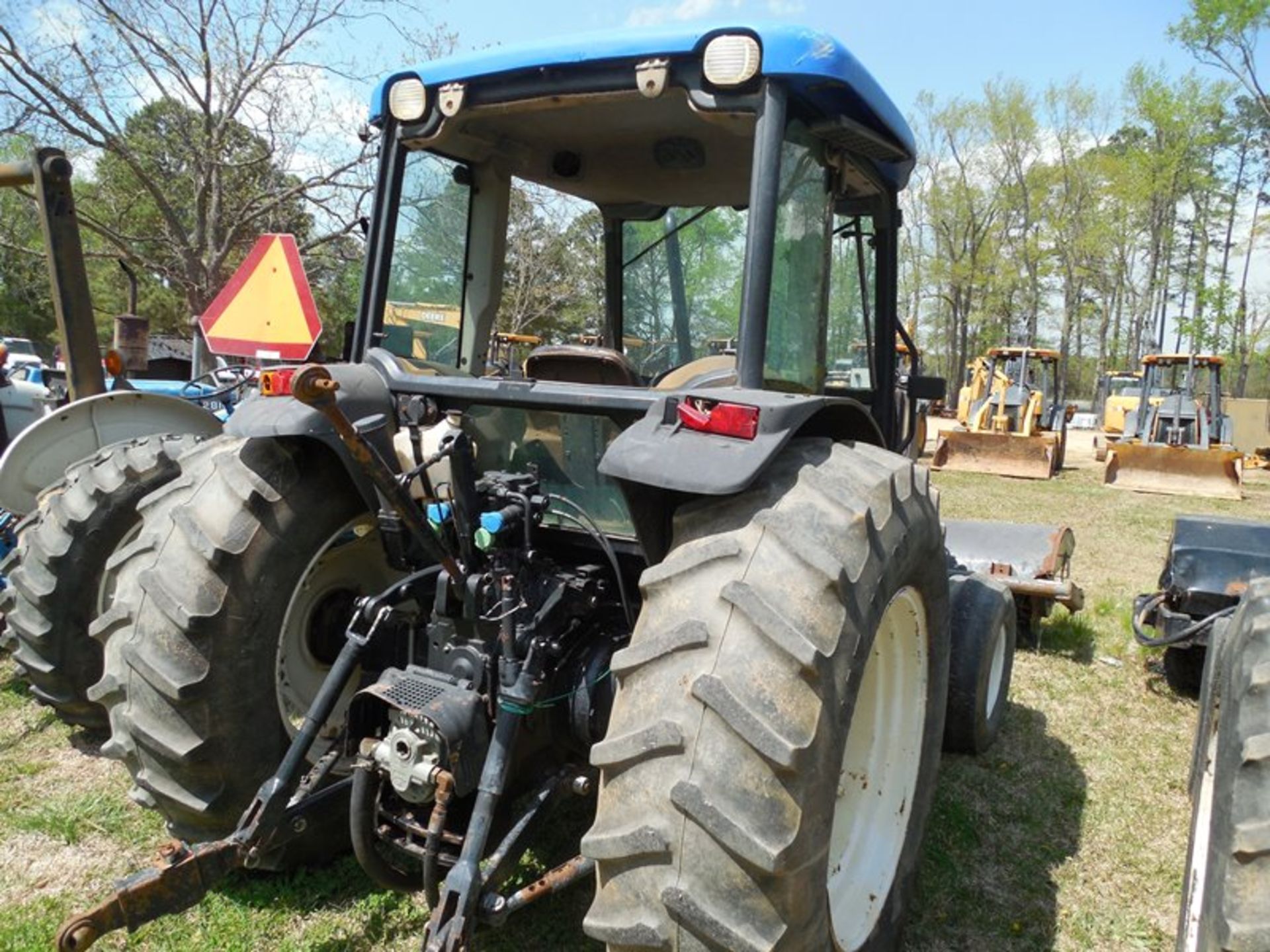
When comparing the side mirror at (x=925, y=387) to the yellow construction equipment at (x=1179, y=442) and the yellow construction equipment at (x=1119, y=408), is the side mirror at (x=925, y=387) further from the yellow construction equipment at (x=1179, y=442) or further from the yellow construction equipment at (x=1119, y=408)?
the yellow construction equipment at (x=1119, y=408)

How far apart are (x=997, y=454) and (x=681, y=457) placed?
1500 cm

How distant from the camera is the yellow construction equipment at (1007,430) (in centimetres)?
1555

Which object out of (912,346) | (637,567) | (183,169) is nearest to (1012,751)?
(912,346)

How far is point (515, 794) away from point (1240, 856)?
173 centimetres

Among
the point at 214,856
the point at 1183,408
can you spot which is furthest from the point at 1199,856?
the point at 1183,408

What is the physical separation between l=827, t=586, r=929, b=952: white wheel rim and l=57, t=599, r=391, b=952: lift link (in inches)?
54.2

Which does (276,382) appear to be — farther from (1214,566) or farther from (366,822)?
(1214,566)

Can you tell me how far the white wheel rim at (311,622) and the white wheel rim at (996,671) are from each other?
2628 millimetres

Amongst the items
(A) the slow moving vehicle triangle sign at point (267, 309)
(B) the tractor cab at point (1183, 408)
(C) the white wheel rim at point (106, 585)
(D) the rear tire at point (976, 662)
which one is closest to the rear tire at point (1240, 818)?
(D) the rear tire at point (976, 662)

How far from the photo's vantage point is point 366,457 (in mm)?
2297

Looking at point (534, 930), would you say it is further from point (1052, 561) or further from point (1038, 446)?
point (1038, 446)

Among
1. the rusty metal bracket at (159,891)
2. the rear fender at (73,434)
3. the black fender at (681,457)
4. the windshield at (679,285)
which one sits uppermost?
the windshield at (679,285)

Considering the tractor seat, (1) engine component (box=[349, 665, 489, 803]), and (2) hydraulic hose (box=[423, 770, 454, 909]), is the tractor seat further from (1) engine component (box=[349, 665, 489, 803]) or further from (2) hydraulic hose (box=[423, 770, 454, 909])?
(2) hydraulic hose (box=[423, 770, 454, 909])

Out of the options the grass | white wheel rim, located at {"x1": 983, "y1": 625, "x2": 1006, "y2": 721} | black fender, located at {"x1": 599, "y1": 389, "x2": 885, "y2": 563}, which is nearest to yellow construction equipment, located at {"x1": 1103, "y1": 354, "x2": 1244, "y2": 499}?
the grass
